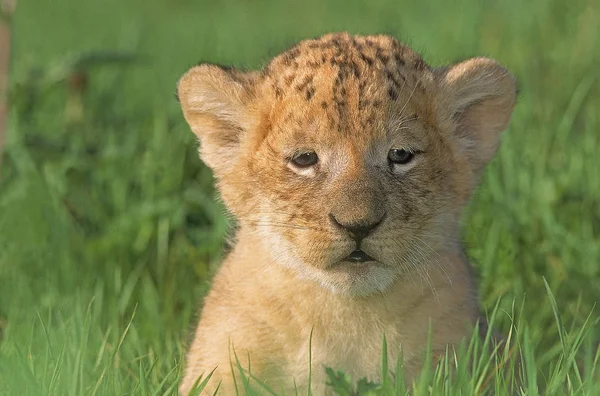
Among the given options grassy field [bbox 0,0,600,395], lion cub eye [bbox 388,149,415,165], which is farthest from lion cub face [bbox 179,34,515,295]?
grassy field [bbox 0,0,600,395]

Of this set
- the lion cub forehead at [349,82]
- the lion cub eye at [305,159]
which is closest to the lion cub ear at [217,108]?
the lion cub forehead at [349,82]

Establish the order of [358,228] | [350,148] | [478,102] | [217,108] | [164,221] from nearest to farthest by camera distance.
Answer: [358,228] → [350,148] → [217,108] → [478,102] → [164,221]

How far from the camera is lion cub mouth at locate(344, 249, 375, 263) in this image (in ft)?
13.2

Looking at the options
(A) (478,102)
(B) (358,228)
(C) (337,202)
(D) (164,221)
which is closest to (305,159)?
(C) (337,202)

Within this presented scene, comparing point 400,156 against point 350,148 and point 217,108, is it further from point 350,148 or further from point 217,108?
point 217,108

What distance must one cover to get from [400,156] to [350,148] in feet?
0.79

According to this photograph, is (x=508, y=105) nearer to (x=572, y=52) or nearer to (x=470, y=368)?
(x=470, y=368)

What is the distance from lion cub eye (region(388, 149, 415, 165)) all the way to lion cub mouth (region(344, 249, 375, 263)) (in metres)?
0.43

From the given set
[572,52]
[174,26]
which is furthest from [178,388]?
[174,26]

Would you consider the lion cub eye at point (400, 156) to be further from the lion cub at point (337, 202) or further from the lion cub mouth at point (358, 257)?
the lion cub mouth at point (358, 257)

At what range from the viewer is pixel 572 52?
26.5ft

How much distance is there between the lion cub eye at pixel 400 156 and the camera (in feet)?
14.0

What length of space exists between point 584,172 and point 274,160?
280 cm

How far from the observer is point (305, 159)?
14.1ft
